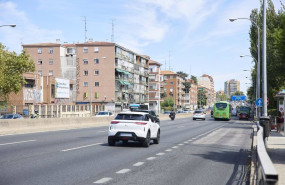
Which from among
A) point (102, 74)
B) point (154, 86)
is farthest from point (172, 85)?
point (102, 74)

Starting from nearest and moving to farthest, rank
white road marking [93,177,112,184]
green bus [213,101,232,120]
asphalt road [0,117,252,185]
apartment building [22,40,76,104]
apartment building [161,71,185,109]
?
white road marking [93,177,112,184] < asphalt road [0,117,252,185] < green bus [213,101,232,120] < apartment building [22,40,76,104] < apartment building [161,71,185,109]

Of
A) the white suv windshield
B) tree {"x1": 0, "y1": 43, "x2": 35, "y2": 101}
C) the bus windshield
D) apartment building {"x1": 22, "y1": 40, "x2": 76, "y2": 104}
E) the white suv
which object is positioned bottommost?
the white suv

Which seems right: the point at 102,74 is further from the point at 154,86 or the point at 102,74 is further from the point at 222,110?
the point at 154,86

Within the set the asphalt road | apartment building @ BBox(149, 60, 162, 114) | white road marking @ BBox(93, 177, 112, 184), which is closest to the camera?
white road marking @ BBox(93, 177, 112, 184)

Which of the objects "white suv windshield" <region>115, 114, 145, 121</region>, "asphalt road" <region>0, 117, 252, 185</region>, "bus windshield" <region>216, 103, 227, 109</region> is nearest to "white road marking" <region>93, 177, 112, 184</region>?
"asphalt road" <region>0, 117, 252, 185</region>

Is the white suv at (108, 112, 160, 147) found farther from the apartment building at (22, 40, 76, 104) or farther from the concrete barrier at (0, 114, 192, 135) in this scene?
the apartment building at (22, 40, 76, 104)

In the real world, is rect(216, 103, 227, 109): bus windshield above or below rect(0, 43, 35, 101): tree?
below

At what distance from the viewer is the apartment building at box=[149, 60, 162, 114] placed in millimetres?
129625

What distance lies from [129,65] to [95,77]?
13.8 meters

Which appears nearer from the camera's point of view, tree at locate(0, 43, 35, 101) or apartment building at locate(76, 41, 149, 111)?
tree at locate(0, 43, 35, 101)

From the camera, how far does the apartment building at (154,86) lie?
129625 millimetres

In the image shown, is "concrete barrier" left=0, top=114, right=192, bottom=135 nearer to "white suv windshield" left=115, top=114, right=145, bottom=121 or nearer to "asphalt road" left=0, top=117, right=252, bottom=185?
"white suv windshield" left=115, top=114, right=145, bottom=121

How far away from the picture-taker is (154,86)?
131500 mm

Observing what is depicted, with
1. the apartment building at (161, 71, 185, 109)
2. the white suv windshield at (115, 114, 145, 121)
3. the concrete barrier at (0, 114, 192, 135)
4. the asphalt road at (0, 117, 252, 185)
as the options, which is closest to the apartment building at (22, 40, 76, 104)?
the concrete barrier at (0, 114, 192, 135)
